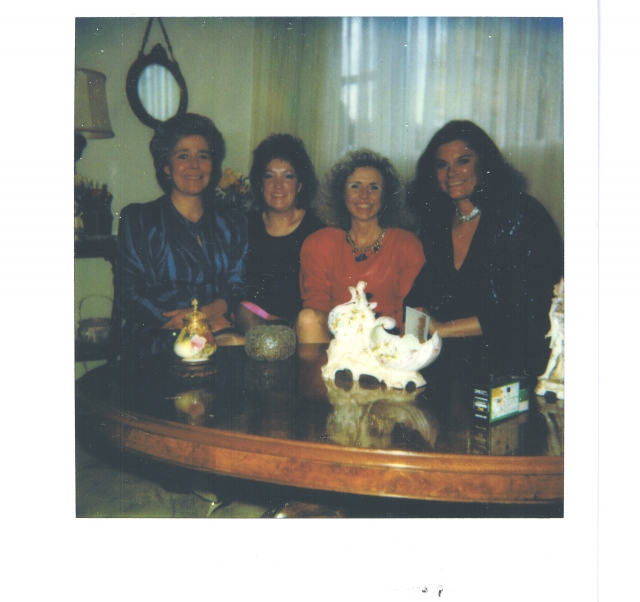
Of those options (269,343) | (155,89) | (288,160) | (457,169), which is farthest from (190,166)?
(457,169)

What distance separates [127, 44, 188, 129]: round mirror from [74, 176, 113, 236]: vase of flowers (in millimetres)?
383

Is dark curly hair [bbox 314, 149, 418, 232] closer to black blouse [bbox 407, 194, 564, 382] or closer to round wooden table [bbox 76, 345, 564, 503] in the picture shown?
black blouse [bbox 407, 194, 564, 382]

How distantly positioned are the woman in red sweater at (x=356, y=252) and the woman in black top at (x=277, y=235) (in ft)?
0.18

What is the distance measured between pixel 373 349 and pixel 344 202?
99 centimetres

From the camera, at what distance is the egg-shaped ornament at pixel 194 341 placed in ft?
7.23

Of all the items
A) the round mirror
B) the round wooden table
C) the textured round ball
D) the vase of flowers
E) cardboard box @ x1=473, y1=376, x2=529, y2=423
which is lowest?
the round wooden table

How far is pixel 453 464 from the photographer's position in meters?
1.46

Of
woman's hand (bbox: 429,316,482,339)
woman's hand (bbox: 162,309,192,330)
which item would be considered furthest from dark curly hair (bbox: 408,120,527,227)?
woman's hand (bbox: 162,309,192,330)

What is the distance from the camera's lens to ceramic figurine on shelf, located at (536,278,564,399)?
76.6 inches

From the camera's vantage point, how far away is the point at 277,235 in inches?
107

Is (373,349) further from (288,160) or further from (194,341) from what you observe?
(288,160)

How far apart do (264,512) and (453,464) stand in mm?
1040

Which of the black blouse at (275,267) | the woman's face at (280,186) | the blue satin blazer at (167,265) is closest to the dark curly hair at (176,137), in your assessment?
the blue satin blazer at (167,265)
